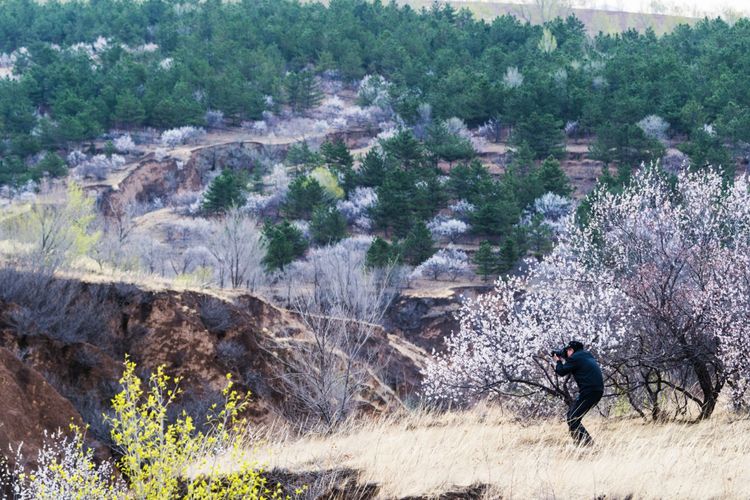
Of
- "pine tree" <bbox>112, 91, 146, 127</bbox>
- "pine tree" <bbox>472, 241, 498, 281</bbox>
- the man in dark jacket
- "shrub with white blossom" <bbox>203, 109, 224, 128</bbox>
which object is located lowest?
"pine tree" <bbox>472, 241, 498, 281</bbox>

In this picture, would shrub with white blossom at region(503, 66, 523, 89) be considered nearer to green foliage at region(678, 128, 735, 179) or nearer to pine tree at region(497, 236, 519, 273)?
green foliage at region(678, 128, 735, 179)

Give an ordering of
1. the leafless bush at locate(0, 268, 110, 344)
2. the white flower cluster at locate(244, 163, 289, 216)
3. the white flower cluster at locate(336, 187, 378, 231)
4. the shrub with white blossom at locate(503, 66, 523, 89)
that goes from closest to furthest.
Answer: the leafless bush at locate(0, 268, 110, 344) < the white flower cluster at locate(336, 187, 378, 231) < the white flower cluster at locate(244, 163, 289, 216) < the shrub with white blossom at locate(503, 66, 523, 89)

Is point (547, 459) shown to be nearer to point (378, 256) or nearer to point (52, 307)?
point (52, 307)

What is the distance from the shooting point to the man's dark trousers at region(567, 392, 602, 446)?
1102 cm

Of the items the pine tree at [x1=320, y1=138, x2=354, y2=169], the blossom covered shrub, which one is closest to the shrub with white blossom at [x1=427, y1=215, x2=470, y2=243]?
the pine tree at [x1=320, y1=138, x2=354, y2=169]

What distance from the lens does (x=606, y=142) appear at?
183 ft

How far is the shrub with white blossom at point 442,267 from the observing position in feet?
155

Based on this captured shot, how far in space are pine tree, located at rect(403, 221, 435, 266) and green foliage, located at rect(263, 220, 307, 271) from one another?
5.10 m

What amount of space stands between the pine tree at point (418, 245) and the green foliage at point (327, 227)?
3486mm

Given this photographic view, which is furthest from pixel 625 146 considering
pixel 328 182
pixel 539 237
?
pixel 328 182

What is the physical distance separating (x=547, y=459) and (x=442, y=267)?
37.2 meters

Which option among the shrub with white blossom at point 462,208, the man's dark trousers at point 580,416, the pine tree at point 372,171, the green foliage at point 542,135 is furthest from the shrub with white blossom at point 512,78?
the man's dark trousers at point 580,416

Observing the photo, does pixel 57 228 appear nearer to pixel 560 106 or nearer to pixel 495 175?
pixel 495 175

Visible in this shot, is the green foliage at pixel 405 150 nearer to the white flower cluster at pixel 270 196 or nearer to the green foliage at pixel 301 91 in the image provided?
the white flower cluster at pixel 270 196
